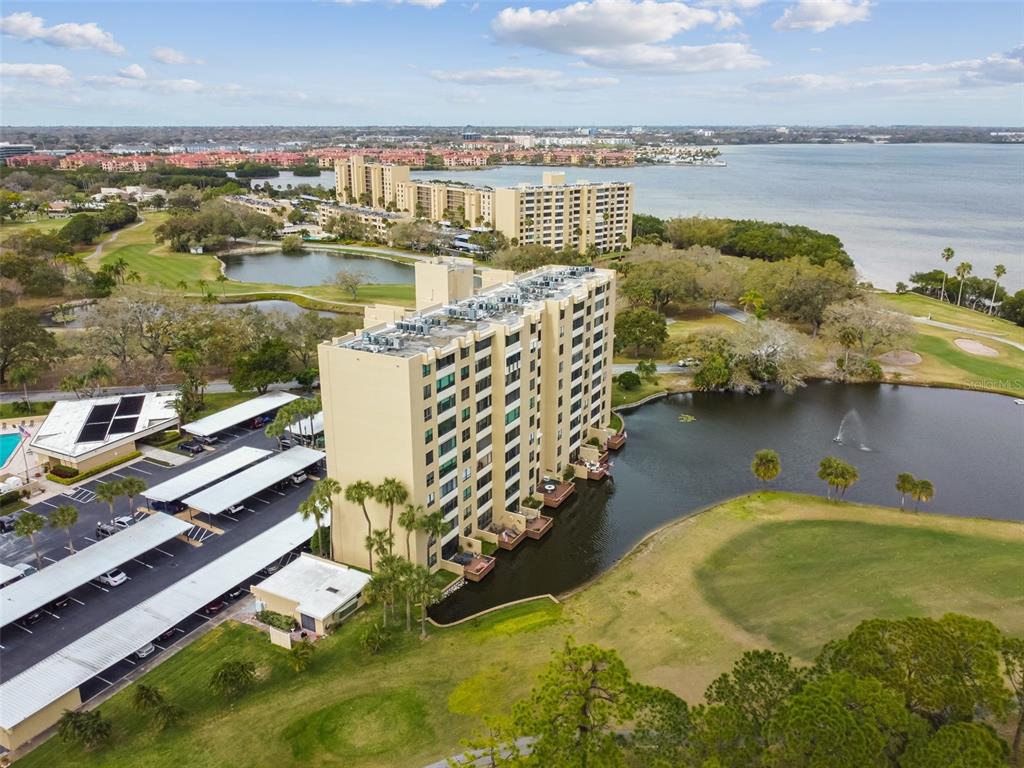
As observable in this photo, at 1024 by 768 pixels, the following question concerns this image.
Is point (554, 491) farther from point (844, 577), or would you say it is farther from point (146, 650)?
point (146, 650)

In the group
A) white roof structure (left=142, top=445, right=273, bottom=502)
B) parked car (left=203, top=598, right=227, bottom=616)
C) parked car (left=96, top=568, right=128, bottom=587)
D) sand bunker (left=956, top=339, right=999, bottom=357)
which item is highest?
sand bunker (left=956, top=339, right=999, bottom=357)

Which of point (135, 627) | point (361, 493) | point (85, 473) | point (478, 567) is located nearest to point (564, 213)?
point (85, 473)

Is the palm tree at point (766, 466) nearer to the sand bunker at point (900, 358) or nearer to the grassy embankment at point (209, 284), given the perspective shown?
the sand bunker at point (900, 358)

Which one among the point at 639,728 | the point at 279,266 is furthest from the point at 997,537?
the point at 279,266

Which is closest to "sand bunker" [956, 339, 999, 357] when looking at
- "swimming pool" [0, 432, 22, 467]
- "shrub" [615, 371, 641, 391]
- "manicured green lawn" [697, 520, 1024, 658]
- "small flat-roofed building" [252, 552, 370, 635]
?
"shrub" [615, 371, 641, 391]

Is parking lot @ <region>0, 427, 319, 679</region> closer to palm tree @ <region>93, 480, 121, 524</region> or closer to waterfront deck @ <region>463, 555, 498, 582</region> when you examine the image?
palm tree @ <region>93, 480, 121, 524</region>

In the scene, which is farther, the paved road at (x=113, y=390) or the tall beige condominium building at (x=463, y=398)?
the paved road at (x=113, y=390)

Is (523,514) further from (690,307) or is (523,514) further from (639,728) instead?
(690,307)

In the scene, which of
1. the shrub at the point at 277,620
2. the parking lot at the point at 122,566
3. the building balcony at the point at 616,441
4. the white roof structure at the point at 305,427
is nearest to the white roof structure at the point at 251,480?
the parking lot at the point at 122,566
